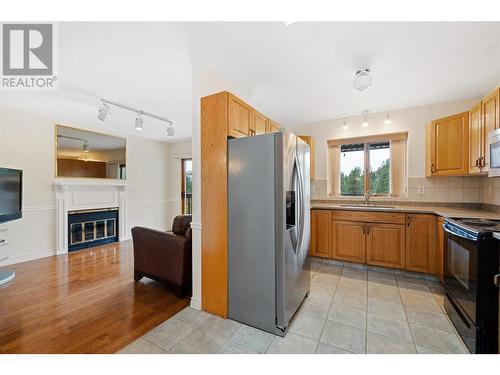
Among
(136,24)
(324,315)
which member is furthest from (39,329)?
(136,24)

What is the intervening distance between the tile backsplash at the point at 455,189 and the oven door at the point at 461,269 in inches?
55.9

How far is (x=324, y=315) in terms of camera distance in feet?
6.62

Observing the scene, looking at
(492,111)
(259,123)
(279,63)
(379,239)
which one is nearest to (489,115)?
(492,111)

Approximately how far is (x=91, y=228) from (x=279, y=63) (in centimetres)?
486

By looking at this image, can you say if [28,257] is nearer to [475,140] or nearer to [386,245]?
[386,245]

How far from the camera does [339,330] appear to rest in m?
Answer: 1.80

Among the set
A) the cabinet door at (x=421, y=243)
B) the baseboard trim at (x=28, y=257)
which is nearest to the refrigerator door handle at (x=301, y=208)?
the cabinet door at (x=421, y=243)

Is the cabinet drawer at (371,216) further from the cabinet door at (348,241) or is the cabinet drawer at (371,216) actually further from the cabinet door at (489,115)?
the cabinet door at (489,115)

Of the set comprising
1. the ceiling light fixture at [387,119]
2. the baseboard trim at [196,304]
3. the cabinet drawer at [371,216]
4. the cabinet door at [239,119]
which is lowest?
the baseboard trim at [196,304]

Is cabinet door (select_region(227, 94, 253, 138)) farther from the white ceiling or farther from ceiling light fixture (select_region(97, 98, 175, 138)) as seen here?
ceiling light fixture (select_region(97, 98, 175, 138))

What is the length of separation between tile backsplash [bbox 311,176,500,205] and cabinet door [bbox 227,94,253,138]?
2.88 meters

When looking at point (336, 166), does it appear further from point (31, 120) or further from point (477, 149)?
point (31, 120)

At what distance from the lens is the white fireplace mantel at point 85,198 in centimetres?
397

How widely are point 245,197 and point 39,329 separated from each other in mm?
2127
